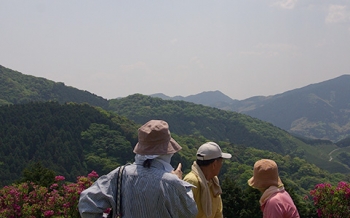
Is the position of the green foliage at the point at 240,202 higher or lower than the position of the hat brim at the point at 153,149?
lower

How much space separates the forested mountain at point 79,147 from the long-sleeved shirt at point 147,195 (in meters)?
43.5

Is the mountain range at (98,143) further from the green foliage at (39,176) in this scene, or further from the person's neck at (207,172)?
the person's neck at (207,172)

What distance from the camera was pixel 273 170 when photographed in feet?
9.96

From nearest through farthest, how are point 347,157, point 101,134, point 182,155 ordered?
point 182,155 → point 101,134 → point 347,157

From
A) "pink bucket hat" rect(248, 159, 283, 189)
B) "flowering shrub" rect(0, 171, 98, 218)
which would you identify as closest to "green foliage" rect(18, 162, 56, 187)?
"flowering shrub" rect(0, 171, 98, 218)

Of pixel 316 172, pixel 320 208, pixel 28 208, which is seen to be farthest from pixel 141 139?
pixel 316 172

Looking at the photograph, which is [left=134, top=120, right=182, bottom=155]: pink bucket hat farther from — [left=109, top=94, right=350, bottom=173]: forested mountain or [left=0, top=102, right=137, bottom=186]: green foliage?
[left=109, top=94, right=350, bottom=173]: forested mountain

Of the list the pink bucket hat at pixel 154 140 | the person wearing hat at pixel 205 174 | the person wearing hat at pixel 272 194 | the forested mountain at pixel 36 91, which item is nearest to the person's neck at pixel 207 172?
the person wearing hat at pixel 205 174

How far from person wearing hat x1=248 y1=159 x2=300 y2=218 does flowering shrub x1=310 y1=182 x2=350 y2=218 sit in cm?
607

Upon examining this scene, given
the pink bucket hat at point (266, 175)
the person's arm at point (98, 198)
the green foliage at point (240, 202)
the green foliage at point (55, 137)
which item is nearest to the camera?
the person's arm at point (98, 198)

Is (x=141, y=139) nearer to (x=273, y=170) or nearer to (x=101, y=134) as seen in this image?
(x=273, y=170)

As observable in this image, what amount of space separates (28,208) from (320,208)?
6.72 metres

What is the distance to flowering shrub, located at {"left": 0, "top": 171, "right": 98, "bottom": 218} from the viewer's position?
5.89m

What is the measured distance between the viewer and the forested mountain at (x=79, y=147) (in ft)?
164
